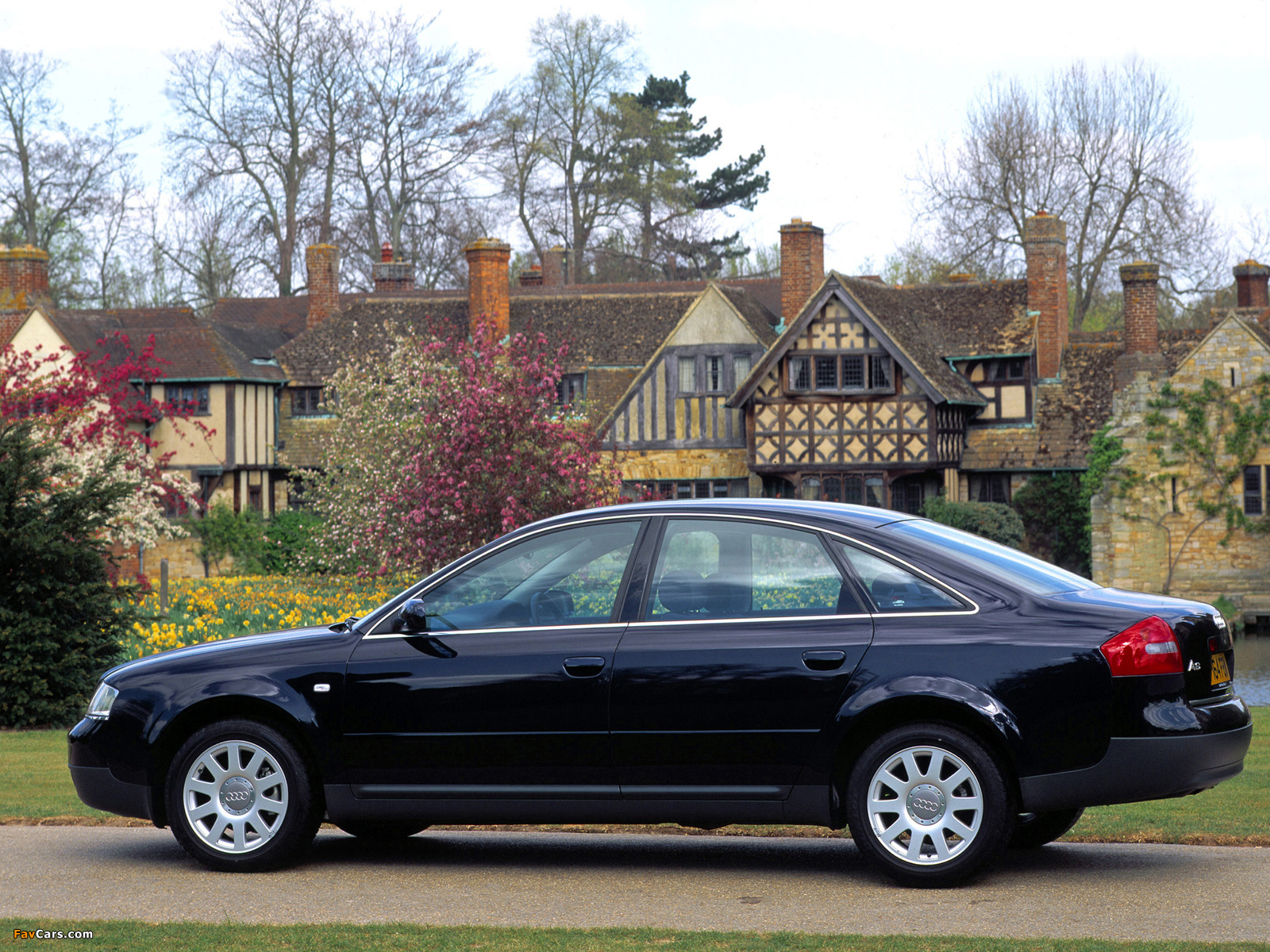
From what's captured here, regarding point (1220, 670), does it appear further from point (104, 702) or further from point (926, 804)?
point (104, 702)

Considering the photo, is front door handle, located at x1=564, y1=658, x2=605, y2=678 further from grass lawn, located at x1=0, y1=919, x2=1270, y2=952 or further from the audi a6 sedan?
grass lawn, located at x1=0, y1=919, x2=1270, y2=952

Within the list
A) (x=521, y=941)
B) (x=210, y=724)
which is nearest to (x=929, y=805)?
(x=521, y=941)

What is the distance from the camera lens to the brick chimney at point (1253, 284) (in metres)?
42.2

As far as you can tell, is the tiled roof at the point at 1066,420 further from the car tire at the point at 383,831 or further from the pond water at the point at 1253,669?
the car tire at the point at 383,831

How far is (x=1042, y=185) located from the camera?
50.5 metres

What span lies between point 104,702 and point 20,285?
1567 inches

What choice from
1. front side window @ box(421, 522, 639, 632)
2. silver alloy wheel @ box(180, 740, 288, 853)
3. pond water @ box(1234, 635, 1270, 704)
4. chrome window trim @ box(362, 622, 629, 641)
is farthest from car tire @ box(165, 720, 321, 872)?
pond water @ box(1234, 635, 1270, 704)

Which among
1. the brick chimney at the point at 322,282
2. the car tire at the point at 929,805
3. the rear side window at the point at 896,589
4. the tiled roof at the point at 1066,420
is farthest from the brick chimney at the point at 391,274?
the car tire at the point at 929,805

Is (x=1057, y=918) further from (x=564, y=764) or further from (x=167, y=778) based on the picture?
(x=167, y=778)

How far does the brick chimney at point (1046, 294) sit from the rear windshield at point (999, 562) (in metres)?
34.1

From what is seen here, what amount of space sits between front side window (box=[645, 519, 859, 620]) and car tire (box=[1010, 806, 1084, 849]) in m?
1.55

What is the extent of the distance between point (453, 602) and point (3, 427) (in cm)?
885

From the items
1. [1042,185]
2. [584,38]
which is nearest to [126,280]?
[584,38]

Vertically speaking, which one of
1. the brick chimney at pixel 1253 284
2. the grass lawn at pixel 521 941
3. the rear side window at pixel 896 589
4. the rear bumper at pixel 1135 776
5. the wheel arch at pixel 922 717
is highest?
the brick chimney at pixel 1253 284
